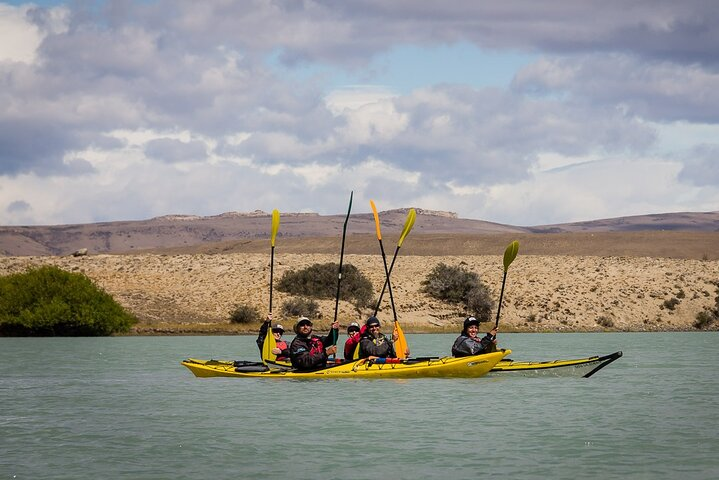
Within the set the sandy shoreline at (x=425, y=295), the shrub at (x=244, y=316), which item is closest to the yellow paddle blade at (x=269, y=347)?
the sandy shoreline at (x=425, y=295)

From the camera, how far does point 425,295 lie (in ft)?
201

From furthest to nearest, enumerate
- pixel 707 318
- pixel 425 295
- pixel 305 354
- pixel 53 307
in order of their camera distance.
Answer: pixel 425 295
pixel 707 318
pixel 53 307
pixel 305 354

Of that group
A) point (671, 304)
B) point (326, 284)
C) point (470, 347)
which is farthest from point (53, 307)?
point (671, 304)

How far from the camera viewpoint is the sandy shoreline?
5538 centimetres

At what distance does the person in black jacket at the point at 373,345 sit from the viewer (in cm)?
2381

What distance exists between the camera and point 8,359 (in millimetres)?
32656

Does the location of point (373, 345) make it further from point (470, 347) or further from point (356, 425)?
point (356, 425)

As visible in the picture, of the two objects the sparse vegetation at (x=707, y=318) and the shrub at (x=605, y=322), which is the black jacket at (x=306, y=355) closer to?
the shrub at (x=605, y=322)

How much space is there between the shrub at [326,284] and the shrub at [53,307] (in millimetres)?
13797

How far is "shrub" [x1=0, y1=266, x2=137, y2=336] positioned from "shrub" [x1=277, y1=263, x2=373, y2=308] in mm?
13797

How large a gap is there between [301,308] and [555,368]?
1192 inches

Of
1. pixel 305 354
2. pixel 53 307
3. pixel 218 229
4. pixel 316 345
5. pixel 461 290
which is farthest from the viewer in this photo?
pixel 218 229

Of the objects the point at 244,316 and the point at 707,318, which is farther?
the point at 707,318

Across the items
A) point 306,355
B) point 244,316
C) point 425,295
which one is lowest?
point 306,355
